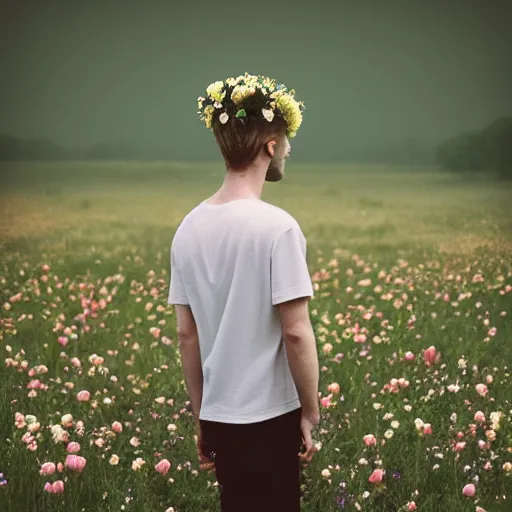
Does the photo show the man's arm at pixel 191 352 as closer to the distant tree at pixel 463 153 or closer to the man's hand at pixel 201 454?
the man's hand at pixel 201 454

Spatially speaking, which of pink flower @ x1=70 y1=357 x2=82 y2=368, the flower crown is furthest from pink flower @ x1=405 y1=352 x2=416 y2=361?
the flower crown

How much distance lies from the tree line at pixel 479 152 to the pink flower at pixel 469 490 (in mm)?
3835

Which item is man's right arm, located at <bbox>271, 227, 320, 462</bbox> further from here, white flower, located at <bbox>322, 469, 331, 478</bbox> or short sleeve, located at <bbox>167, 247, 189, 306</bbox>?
white flower, located at <bbox>322, 469, 331, 478</bbox>

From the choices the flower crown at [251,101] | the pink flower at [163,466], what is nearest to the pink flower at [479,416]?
the pink flower at [163,466]

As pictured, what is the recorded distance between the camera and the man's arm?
95.7 inches

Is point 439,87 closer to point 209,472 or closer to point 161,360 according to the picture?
point 161,360

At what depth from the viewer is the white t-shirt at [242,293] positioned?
2.17 meters

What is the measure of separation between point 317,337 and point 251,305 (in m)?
2.16

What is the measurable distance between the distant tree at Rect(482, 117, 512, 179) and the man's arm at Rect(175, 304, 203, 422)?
4542 mm

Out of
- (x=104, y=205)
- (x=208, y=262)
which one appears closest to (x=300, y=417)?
(x=208, y=262)

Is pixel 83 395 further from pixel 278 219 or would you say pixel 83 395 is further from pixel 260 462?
pixel 278 219

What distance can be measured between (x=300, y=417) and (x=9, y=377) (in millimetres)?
2291

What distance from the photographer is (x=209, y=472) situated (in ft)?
10.9

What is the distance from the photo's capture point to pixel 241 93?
226 cm
